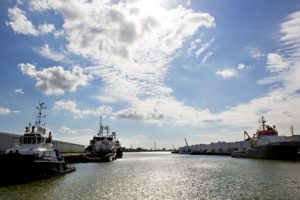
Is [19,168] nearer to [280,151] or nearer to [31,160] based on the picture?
[31,160]

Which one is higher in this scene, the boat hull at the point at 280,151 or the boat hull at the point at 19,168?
the boat hull at the point at 280,151

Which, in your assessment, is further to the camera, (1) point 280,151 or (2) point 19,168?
(1) point 280,151

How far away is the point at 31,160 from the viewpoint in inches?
1371

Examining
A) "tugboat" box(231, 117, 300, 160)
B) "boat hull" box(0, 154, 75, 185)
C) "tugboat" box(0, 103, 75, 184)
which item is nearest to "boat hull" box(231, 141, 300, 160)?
"tugboat" box(231, 117, 300, 160)

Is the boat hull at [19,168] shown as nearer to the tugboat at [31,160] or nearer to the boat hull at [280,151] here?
the tugboat at [31,160]

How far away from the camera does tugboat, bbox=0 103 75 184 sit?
33375 millimetres

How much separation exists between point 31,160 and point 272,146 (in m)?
57.8

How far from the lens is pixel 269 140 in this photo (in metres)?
88.9

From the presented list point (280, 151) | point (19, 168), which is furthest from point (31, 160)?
point (280, 151)

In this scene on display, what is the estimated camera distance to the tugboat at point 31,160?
3338cm

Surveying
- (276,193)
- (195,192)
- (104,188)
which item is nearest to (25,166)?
(104,188)

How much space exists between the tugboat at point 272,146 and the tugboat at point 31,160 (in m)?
47.6

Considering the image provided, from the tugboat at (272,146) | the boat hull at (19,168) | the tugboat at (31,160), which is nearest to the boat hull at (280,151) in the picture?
the tugboat at (272,146)

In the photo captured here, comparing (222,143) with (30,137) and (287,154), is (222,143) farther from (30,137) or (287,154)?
(30,137)
